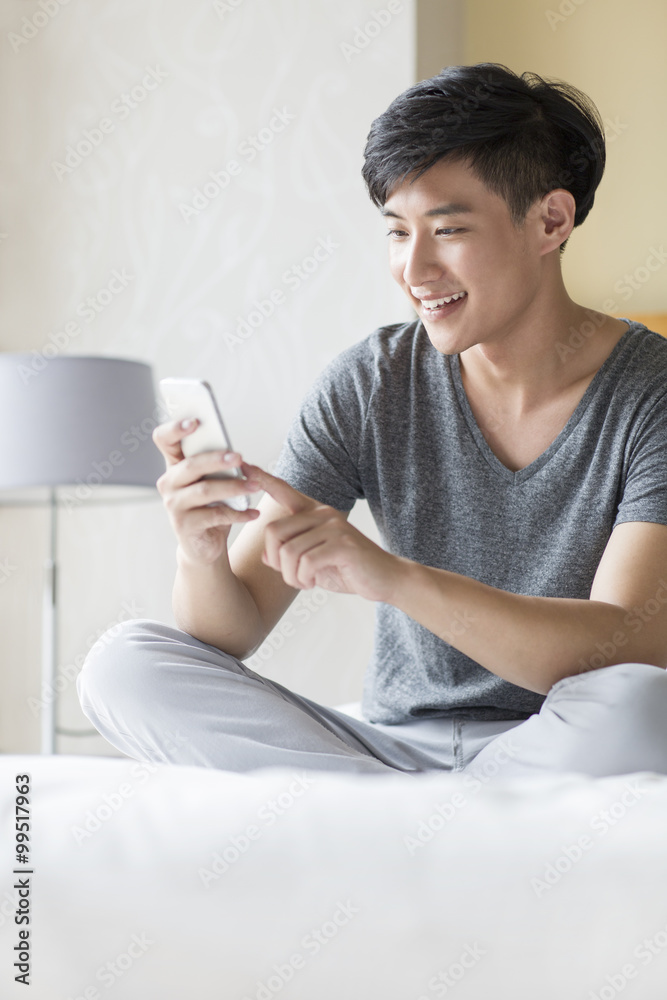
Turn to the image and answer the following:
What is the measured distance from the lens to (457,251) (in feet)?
3.84

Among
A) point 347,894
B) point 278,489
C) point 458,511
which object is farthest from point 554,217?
point 347,894

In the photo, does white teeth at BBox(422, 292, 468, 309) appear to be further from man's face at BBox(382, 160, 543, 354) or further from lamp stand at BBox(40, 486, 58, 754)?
lamp stand at BBox(40, 486, 58, 754)

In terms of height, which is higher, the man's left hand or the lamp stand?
the man's left hand

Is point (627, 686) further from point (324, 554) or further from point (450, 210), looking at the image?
point (450, 210)

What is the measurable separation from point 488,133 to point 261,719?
0.72m

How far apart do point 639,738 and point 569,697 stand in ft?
0.25

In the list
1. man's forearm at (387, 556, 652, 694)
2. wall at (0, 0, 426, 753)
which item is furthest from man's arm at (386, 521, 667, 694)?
wall at (0, 0, 426, 753)

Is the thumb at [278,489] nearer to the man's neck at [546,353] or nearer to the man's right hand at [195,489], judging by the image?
the man's right hand at [195,489]

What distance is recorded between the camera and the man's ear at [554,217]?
124 cm

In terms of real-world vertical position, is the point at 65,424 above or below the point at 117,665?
above

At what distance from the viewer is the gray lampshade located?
6.09 ft

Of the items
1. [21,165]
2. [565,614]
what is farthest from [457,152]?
[21,165]

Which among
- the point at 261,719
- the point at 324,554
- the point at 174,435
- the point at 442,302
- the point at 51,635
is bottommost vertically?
the point at 51,635

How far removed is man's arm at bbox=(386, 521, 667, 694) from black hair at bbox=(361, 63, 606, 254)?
1.64 ft
